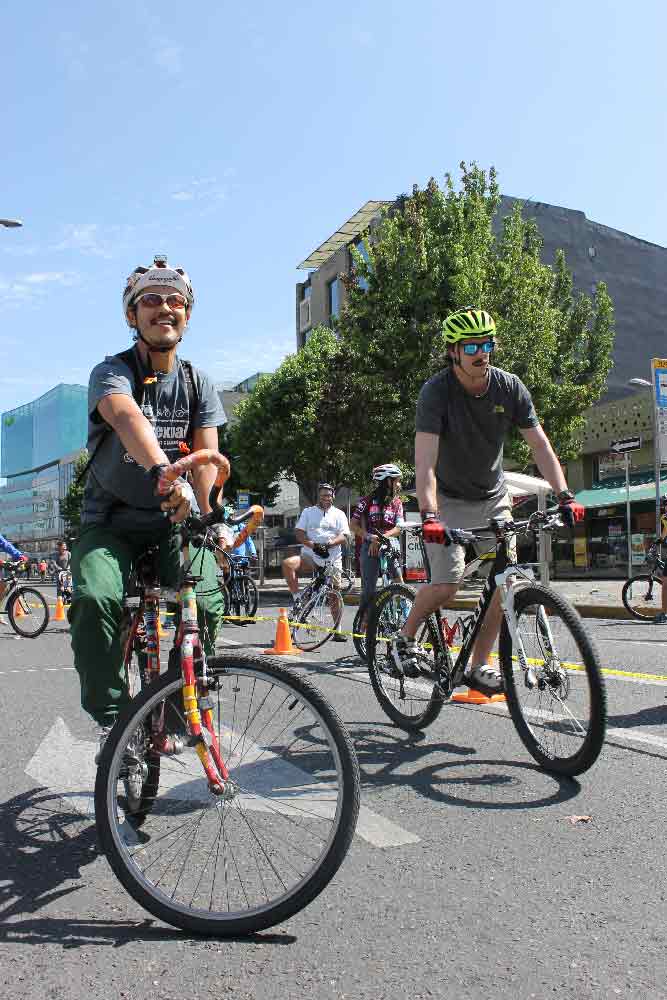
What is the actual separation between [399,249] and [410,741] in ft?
69.3

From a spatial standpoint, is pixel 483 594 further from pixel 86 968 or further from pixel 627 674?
pixel 627 674

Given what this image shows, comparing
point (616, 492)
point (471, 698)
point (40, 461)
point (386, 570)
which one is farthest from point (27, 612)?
point (40, 461)

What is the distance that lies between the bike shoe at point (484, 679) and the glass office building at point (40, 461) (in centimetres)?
12828

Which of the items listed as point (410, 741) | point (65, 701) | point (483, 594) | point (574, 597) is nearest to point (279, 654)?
point (65, 701)

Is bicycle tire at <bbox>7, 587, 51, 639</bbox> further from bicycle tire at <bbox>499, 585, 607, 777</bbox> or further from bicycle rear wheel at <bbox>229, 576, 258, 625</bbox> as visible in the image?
bicycle tire at <bbox>499, 585, 607, 777</bbox>

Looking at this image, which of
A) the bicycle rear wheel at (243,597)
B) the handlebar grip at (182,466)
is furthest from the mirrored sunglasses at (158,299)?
the bicycle rear wheel at (243,597)

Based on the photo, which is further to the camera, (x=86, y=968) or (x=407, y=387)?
(x=407, y=387)

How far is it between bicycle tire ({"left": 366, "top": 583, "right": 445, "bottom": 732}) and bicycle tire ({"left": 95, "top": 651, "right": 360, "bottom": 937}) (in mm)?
2100

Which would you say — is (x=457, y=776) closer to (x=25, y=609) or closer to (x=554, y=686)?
(x=554, y=686)

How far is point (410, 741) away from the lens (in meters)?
4.50

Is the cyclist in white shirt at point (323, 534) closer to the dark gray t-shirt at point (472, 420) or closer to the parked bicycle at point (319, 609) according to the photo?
the parked bicycle at point (319, 609)

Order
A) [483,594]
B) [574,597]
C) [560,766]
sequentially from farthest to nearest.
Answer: [574,597] → [483,594] → [560,766]

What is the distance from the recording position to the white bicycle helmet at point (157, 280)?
313 cm

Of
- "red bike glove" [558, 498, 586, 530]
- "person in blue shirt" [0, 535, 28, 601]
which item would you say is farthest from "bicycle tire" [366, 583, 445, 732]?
"person in blue shirt" [0, 535, 28, 601]
